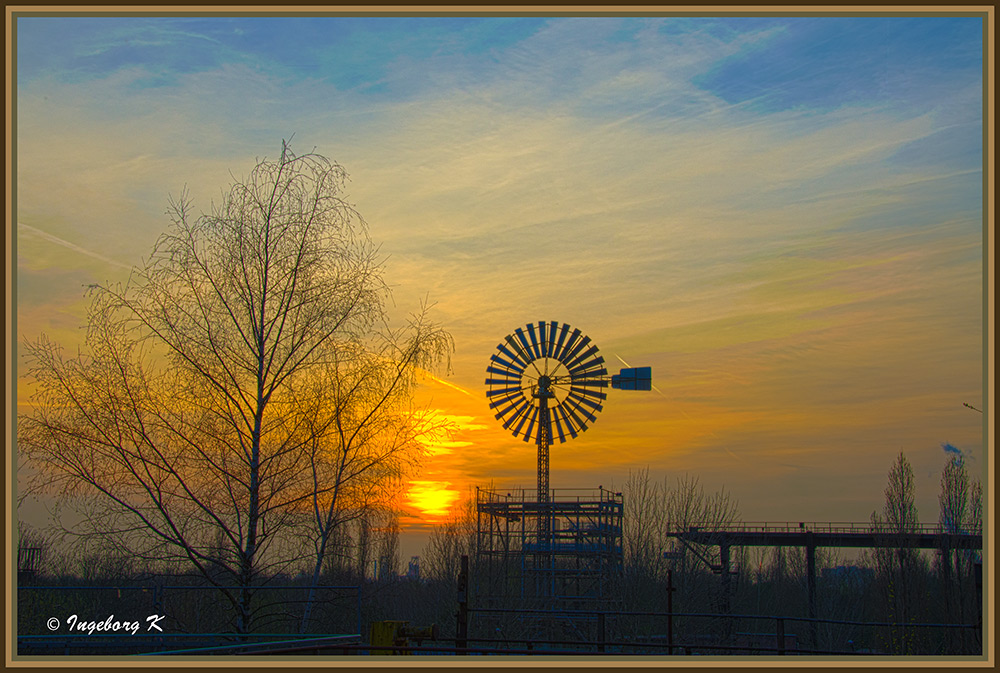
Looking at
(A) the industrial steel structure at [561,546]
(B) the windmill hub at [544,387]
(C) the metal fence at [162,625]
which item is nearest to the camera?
(C) the metal fence at [162,625]

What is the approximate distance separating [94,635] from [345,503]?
174 inches

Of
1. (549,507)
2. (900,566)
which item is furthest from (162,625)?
(900,566)

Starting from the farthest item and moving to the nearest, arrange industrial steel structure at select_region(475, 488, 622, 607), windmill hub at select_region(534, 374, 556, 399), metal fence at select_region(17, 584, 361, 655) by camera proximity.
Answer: windmill hub at select_region(534, 374, 556, 399) → industrial steel structure at select_region(475, 488, 622, 607) → metal fence at select_region(17, 584, 361, 655)

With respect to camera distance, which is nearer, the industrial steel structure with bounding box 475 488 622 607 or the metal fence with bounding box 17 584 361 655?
the metal fence with bounding box 17 584 361 655

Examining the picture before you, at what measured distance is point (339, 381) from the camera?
50.3ft

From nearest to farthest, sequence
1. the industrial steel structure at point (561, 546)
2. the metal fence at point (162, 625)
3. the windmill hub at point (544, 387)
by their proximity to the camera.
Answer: the metal fence at point (162, 625) → the industrial steel structure at point (561, 546) → the windmill hub at point (544, 387)

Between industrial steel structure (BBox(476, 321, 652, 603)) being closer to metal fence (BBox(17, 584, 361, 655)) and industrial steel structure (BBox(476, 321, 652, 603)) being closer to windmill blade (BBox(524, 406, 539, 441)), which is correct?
windmill blade (BBox(524, 406, 539, 441))

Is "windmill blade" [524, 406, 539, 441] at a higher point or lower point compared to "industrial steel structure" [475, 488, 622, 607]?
higher

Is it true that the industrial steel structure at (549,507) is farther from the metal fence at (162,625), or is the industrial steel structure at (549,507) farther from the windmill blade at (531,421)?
the metal fence at (162,625)

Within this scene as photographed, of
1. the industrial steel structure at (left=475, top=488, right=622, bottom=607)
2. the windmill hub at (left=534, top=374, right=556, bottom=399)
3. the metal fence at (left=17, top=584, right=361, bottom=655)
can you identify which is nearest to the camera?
the metal fence at (left=17, top=584, right=361, bottom=655)

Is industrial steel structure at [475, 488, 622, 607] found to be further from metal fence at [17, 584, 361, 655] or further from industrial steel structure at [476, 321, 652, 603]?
metal fence at [17, 584, 361, 655]

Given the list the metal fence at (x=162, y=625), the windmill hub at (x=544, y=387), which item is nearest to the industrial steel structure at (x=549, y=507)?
the windmill hub at (x=544, y=387)

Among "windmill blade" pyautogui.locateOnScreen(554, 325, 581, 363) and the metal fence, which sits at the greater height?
"windmill blade" pyautogui.locateOnScreen(554, 325, 581, 363)

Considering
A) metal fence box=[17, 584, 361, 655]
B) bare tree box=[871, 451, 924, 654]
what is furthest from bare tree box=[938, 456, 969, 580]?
metal fence box=[17, 584, 361, 655]
